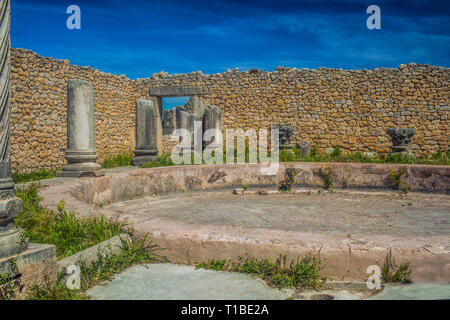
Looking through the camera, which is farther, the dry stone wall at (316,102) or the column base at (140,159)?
the dry stone wall at (316,102)

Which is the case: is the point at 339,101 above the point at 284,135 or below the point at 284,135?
above

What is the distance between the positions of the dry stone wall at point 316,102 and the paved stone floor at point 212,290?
9.83 m

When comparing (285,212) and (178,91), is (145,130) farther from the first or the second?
(178,91)

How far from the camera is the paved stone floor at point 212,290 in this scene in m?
2.04

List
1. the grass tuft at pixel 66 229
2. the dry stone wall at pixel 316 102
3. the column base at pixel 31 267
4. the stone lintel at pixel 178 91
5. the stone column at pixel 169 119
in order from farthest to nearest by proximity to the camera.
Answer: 1. the stone column at pixel 169 119
2. the stone lintel at pixel 178 91
3. the dry stone wall at pixel 316 102
4. the grass tuft at pixel 66 229
5. the column base at pixel 31 267

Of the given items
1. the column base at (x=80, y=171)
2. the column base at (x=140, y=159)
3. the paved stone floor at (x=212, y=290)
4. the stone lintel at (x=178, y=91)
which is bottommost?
the paved stone floor at (x=212, y=290)

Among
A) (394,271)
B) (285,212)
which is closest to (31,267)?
(394,271)

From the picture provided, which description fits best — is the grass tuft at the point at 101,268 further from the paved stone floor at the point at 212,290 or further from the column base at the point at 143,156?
the column base at the point at 143,156

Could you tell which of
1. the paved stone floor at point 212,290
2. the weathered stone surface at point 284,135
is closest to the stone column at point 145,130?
the weathered stone surface at point 284,135

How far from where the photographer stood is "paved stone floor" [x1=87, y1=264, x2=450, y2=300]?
6.70 ft

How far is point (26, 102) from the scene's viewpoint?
8.99 m

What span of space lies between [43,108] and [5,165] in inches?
326

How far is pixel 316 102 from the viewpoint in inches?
523

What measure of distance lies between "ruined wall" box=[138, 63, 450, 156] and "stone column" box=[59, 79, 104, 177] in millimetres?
7800
